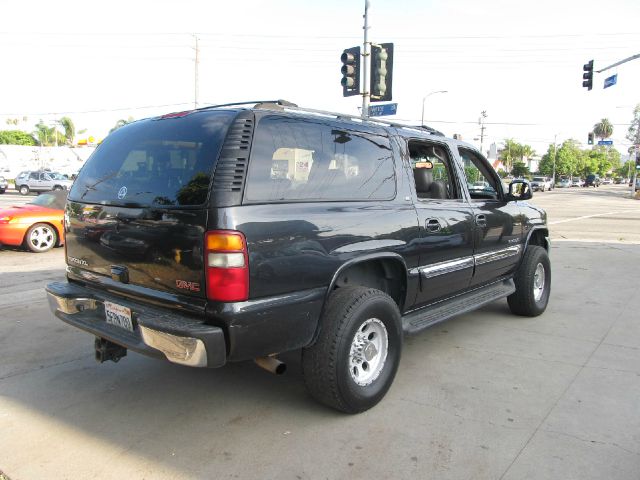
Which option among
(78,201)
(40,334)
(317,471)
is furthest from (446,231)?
(40,334)

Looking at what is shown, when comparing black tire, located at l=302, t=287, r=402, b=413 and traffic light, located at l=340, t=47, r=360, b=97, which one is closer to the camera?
black tire, located at l=302, t=287, r=402, b=413

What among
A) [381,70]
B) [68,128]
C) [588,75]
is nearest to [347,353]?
[381,70]

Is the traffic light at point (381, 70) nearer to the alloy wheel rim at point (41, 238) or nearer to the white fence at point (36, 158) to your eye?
the alloy wheel rim at point (41, 238)

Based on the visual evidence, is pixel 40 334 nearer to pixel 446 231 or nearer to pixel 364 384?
pixel 364 384

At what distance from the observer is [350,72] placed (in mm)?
12102

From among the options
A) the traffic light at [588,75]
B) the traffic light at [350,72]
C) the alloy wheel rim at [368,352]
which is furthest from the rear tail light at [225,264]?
the traffic light at [588,75]

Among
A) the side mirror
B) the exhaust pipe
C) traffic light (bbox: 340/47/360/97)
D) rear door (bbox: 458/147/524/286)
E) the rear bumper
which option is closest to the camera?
the rear bumper

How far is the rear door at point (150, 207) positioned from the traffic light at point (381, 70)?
9.01 meters

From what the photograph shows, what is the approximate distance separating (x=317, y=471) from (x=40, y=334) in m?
3.52

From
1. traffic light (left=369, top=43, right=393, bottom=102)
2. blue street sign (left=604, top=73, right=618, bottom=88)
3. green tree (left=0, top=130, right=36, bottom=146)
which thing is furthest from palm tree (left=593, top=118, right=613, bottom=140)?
traffic light (left=369, top=43, right=393, bottom=102)

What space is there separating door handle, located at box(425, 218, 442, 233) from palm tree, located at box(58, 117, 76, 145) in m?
82.8

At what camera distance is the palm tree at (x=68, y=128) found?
76000 mm

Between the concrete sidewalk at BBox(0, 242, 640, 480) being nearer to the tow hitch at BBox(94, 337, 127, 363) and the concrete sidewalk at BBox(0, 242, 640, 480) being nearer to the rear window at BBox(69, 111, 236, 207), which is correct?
the tow hitch at BBox(94, 337, 127, 363)

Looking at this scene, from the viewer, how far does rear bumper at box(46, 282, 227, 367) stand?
269 centimetres
